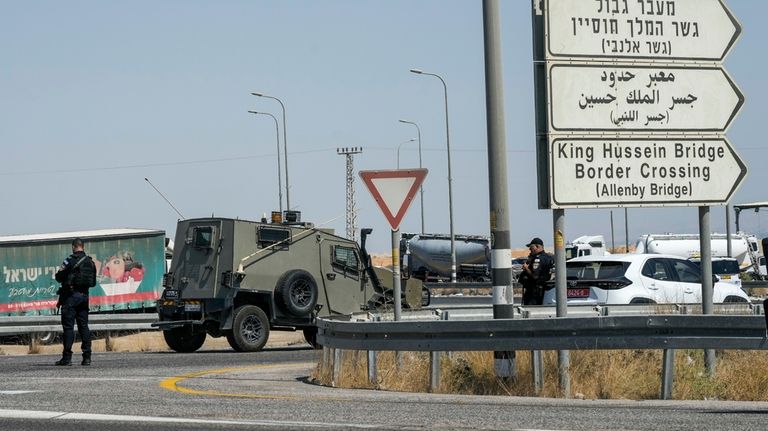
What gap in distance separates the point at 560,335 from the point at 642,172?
2.68 metres

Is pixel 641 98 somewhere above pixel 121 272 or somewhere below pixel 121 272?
above

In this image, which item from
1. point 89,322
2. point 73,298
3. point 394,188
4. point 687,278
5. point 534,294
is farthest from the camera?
point 89,322

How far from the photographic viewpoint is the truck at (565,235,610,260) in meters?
60.8

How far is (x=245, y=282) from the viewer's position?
23.1 meters

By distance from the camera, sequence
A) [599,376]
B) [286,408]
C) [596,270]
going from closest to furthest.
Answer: [286,408] → [599,376] → [596,270]

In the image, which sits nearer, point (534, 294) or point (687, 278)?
point (534, 294)

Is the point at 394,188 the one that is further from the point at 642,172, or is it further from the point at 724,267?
the point at 724,267

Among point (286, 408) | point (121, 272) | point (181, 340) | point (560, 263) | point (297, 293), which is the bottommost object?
point (286, 408)

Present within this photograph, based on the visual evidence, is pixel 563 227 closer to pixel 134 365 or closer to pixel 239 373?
pixel 239 373

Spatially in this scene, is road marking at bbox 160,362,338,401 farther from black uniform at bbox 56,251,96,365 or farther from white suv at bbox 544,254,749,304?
white suv at bbox 544,254,749,304

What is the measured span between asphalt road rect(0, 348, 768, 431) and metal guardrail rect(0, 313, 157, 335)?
1057 cm

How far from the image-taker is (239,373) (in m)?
17.3

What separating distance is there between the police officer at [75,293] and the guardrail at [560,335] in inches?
193

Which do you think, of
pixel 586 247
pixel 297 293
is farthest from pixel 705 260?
pixel 586 247
